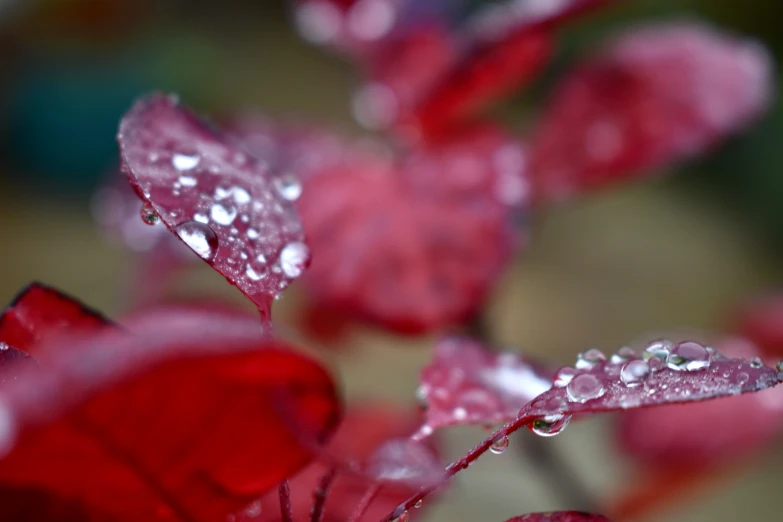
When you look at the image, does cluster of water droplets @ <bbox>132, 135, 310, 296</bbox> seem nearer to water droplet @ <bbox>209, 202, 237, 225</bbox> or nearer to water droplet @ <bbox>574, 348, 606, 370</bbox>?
water droplet @ <bbox>209, 202, 237, 225</bbox>

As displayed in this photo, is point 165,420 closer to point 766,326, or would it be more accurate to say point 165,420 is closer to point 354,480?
point 354,480

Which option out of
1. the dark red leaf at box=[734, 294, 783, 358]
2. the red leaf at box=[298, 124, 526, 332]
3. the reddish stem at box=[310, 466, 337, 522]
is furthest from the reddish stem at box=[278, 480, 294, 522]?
the dark red leaf at box=[734, 294, 783, 358]

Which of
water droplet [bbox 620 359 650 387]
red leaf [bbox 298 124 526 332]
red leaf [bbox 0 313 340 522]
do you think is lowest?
red leaf [bbox 0 313 340 522]

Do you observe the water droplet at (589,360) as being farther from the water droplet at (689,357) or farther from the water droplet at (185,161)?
the water droplet at (185,161)

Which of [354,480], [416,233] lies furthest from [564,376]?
[416,233]

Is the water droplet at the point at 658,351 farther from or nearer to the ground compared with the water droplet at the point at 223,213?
nearer to the ground

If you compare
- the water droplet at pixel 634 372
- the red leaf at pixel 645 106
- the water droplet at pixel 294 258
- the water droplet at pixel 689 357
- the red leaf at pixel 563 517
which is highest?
the red leaf at pixel 645 106

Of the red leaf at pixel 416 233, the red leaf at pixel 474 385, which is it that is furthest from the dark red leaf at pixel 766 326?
the red leaf at pixel 474 385
